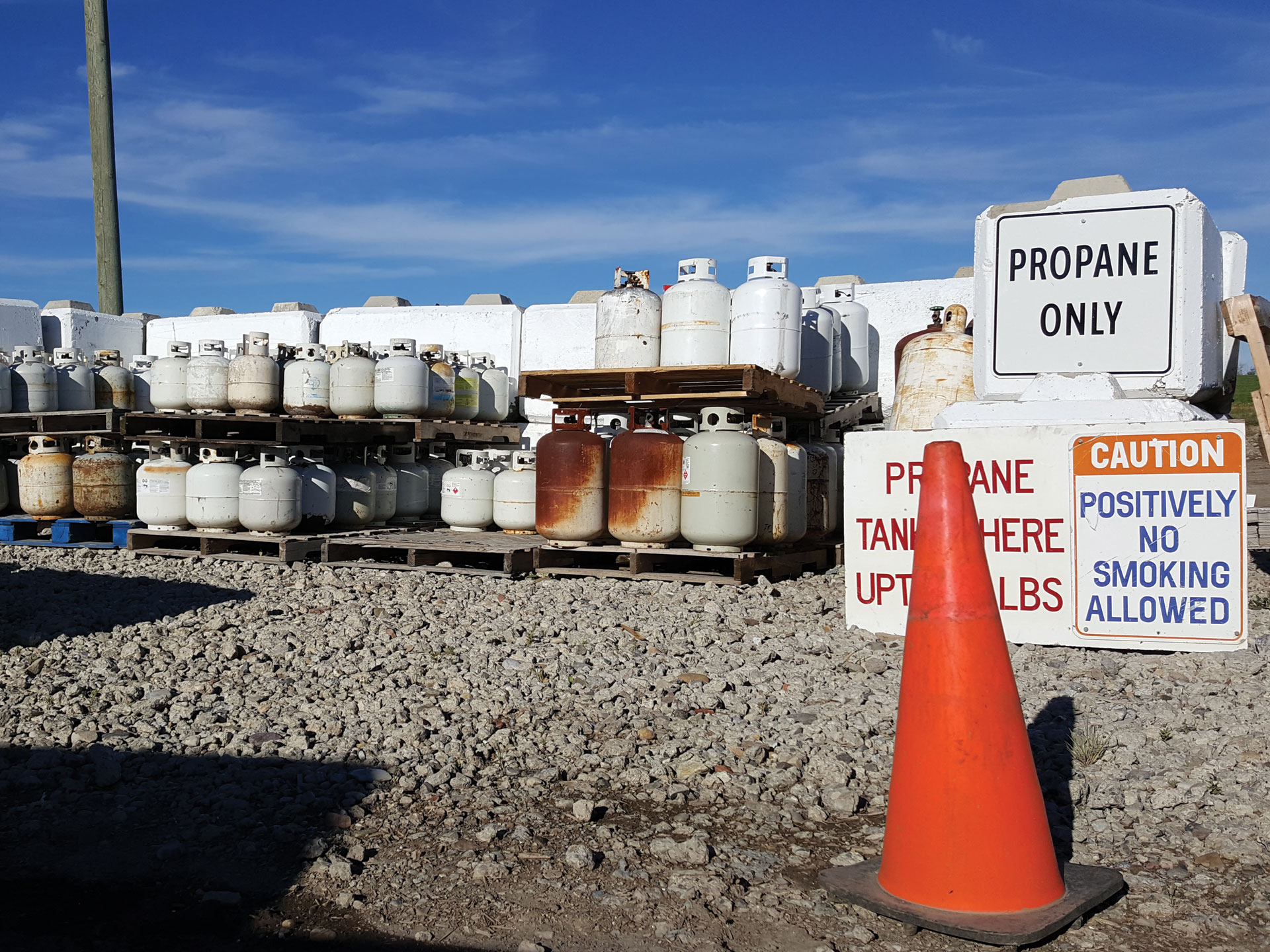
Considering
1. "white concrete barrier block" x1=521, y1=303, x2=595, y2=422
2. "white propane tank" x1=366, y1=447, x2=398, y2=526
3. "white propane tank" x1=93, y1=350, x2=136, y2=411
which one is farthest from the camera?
"white concrete barrier block" x1=521, y1=303, x2=595, y2=422

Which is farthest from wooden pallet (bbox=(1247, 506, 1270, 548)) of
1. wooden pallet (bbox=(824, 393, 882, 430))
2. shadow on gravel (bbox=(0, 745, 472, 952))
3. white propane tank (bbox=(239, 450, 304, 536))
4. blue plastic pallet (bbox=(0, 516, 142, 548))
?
blue plastic pallet (bbox=(0, 516, 142, 548))

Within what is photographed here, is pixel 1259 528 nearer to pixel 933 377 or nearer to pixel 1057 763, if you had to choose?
pixel 933 377

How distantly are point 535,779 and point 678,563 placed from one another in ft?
14.0

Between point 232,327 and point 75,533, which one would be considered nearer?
point 75,533

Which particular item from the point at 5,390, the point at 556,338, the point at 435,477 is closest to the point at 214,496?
the point at 435,477

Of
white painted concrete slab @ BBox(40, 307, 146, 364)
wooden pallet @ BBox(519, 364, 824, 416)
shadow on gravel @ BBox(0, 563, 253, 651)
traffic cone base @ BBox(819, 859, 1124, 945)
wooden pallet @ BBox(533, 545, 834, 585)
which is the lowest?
traffic cone base @ BBox(819, 859, 1124, 945)

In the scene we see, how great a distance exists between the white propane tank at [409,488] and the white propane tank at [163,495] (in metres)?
1.76

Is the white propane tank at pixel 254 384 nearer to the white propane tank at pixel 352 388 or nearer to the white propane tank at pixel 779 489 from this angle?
the white propane tank at pixel 352 388

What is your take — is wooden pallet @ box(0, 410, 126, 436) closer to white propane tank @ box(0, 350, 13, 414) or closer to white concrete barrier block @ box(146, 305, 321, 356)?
white propane tank @ box(0, 350, 13, 414)

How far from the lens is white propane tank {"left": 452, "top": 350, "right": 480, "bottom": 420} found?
10016 mm

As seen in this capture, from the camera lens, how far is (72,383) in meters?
9.59

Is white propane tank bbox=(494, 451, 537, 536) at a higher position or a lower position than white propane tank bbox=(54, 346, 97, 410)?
lower

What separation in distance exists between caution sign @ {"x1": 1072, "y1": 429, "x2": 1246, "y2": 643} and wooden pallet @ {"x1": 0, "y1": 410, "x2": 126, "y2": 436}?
7257 mm

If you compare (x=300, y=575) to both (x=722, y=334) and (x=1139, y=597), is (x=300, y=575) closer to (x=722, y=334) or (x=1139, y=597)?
(x=722, y=334)
